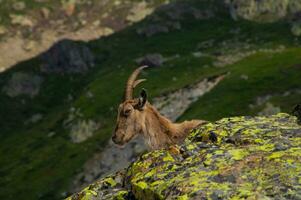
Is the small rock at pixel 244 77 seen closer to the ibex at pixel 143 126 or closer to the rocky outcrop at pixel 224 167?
the ibex at pixel 143 126

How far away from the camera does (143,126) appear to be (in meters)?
20.2

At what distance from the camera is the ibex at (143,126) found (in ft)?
65.7

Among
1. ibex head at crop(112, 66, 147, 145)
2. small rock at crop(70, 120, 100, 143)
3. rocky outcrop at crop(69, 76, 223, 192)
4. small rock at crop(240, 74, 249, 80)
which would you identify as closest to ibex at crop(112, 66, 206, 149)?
ibex head at crop(112, 66, 147, 145)

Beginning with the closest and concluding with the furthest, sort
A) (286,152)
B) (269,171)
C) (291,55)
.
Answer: (269,171)
(286,152)
(291,55)

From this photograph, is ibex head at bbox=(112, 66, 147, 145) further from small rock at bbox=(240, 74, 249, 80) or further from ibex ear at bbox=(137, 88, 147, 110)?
small rock at bbox=(240, 74, 249, 80)

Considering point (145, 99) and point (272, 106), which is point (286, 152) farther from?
point (272, 106)

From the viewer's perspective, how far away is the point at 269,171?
42.8ft

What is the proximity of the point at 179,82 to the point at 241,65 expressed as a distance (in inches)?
938

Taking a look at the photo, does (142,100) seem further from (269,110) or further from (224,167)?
→ (269,110)

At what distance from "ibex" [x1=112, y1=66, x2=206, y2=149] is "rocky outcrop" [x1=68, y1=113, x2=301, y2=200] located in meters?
2.05

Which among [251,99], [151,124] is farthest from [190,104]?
[151,124]

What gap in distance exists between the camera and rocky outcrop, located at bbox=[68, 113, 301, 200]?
41.5 feet

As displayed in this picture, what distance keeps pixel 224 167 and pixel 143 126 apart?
22.6 feet

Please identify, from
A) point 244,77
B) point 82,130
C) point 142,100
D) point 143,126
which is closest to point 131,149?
point 82,130
